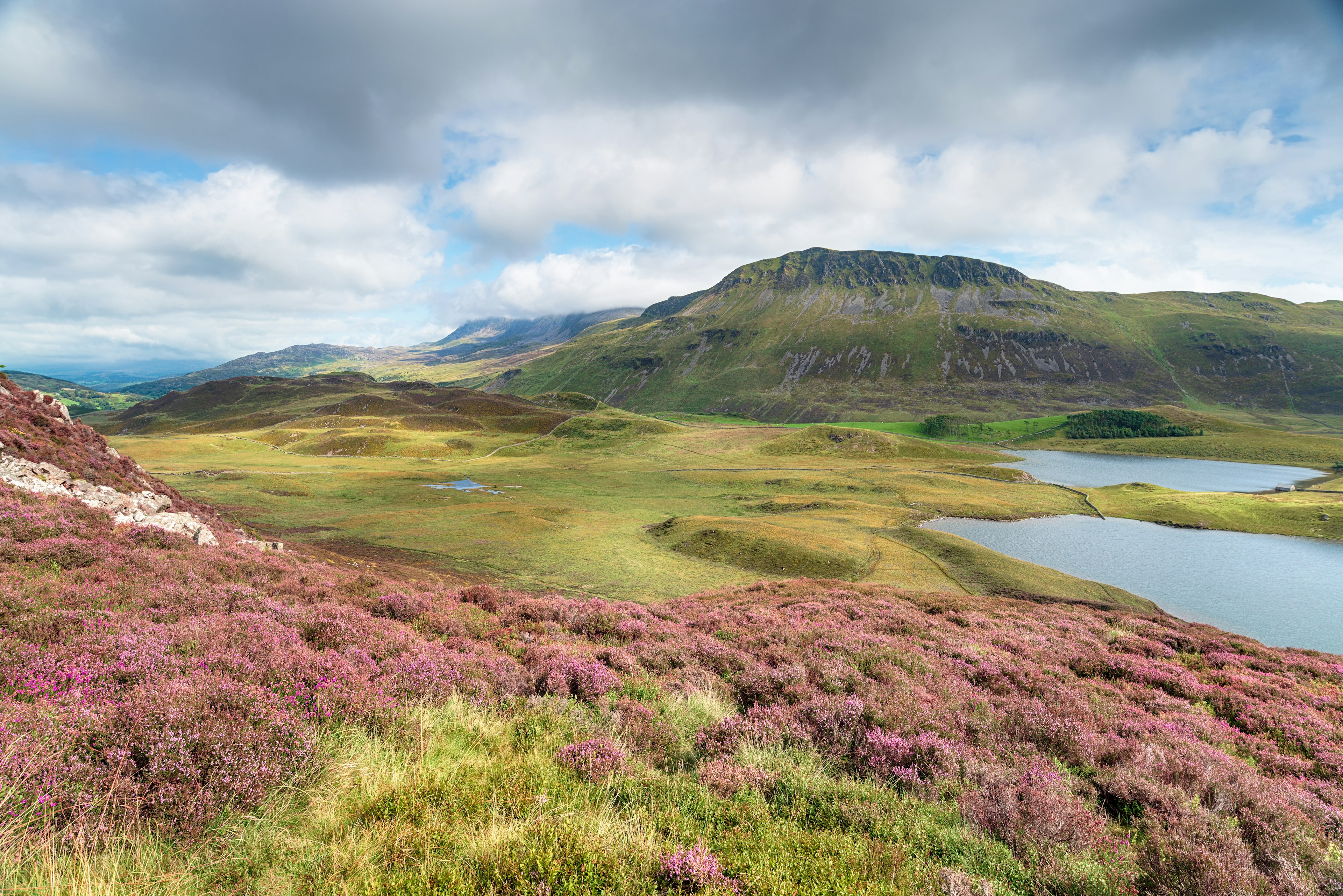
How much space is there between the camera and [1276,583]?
144ft

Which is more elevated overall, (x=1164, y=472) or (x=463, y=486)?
(x=463, y=486)

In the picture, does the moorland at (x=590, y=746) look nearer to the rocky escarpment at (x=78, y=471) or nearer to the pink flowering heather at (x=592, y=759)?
the pink flowering heather at (x=592, y=759)

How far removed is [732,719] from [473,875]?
5.03 meters

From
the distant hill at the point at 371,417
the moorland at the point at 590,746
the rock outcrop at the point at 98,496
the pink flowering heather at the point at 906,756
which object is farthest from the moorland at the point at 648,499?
the pink flowering heather at the point at 906,756

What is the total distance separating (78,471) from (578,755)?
1139 inches

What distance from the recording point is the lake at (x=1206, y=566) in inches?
1426

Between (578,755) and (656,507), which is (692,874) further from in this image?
(656,507)

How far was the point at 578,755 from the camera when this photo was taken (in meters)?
6.57

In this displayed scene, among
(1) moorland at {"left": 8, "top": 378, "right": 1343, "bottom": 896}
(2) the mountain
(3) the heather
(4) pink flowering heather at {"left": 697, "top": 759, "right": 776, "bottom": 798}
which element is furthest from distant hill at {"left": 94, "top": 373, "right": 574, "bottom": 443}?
(4) pink flowering heather at {"left": 697, "top": 759, "right": 776, "bottom": 798}

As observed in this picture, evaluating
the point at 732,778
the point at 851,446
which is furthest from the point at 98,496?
the point at 851,446

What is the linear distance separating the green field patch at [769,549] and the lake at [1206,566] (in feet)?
68.4

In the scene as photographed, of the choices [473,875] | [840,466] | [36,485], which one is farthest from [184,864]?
[840,466]

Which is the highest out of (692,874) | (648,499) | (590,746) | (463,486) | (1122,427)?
(1122,427)

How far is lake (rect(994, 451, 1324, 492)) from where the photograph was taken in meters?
103
